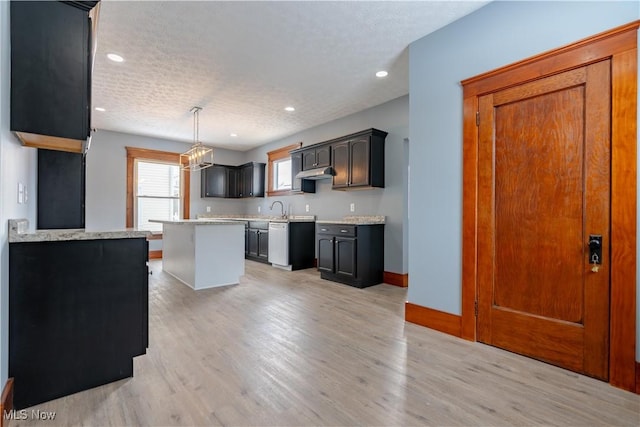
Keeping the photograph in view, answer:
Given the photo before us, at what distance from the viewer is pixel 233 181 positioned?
7.84m

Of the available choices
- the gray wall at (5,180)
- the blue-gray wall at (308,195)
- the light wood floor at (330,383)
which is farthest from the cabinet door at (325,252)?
the gray wall at (5,180)

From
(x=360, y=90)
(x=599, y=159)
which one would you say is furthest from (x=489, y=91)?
(x=360, y=90)

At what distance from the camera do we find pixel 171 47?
3.01 m

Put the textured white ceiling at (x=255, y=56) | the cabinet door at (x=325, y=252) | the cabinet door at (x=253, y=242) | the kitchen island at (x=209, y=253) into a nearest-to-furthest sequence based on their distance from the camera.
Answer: the textured white ceiling at (x=255, y=56) → the kitchen island at (x=209, y=253) → the cabinet door at (x=325, y=252) → the cabinet door at (x=253, y=242)

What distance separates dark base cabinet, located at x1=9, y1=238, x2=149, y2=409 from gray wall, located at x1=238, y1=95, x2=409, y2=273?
3.40 meters

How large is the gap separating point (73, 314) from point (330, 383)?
157 cm

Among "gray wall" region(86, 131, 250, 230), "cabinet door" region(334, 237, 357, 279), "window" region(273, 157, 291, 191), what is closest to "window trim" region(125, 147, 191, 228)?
"gray wall" region(86, 131, 250, 230)

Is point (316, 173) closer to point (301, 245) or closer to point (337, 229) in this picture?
point (337, 229)

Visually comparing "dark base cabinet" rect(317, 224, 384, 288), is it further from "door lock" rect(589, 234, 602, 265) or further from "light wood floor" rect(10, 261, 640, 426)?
"door lock" rect(589, 234, 602, 265)

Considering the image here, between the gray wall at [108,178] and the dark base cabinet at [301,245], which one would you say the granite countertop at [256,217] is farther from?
the gray wall at [108,178]

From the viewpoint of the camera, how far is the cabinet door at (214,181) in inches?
292

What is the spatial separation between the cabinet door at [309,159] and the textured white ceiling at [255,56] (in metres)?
0.66

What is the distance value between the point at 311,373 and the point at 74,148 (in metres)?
2.49

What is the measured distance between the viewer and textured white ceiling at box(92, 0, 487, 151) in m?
2.48
